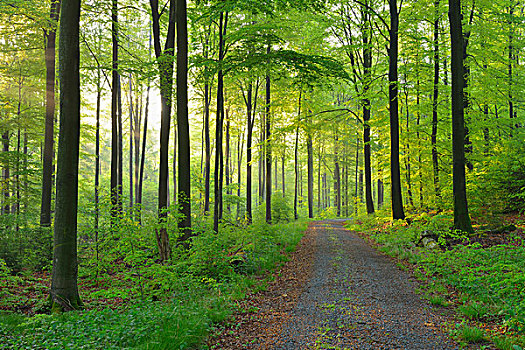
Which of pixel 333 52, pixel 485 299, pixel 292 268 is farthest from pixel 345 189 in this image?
pixel 485 299

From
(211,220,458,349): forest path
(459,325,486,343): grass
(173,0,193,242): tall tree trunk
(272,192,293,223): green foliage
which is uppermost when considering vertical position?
→ (173,0,193,242): tall tree trunk

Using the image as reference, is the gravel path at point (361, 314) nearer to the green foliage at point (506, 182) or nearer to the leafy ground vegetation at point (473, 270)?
the leafy ground vegetation at point (473, 270)

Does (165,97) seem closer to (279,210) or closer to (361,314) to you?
(361,314)

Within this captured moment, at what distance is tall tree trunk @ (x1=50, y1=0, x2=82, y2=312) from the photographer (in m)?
5.96

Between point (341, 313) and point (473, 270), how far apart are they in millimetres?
3413

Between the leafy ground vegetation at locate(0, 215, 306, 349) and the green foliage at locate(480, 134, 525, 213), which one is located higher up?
the green foliage at locate(480, 134, 525, 213)

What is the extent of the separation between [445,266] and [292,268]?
401 centimetres

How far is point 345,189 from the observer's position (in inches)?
1460

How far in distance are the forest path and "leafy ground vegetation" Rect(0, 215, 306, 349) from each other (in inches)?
24.5

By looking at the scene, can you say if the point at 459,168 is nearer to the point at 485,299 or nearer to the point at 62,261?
the point at 485,299

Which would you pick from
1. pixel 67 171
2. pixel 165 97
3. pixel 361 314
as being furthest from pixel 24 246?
pixel 361 314

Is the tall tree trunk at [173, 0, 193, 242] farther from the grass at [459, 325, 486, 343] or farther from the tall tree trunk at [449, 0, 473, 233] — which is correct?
the tall tree trunk at [449, 0, 473, 233]

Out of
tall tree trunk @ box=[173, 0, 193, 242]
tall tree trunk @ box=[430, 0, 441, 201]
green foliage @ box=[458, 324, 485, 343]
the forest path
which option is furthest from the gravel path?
tall tree trunk @ box=[430, 0, 441, 201]

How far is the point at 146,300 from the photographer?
20.2 ft
